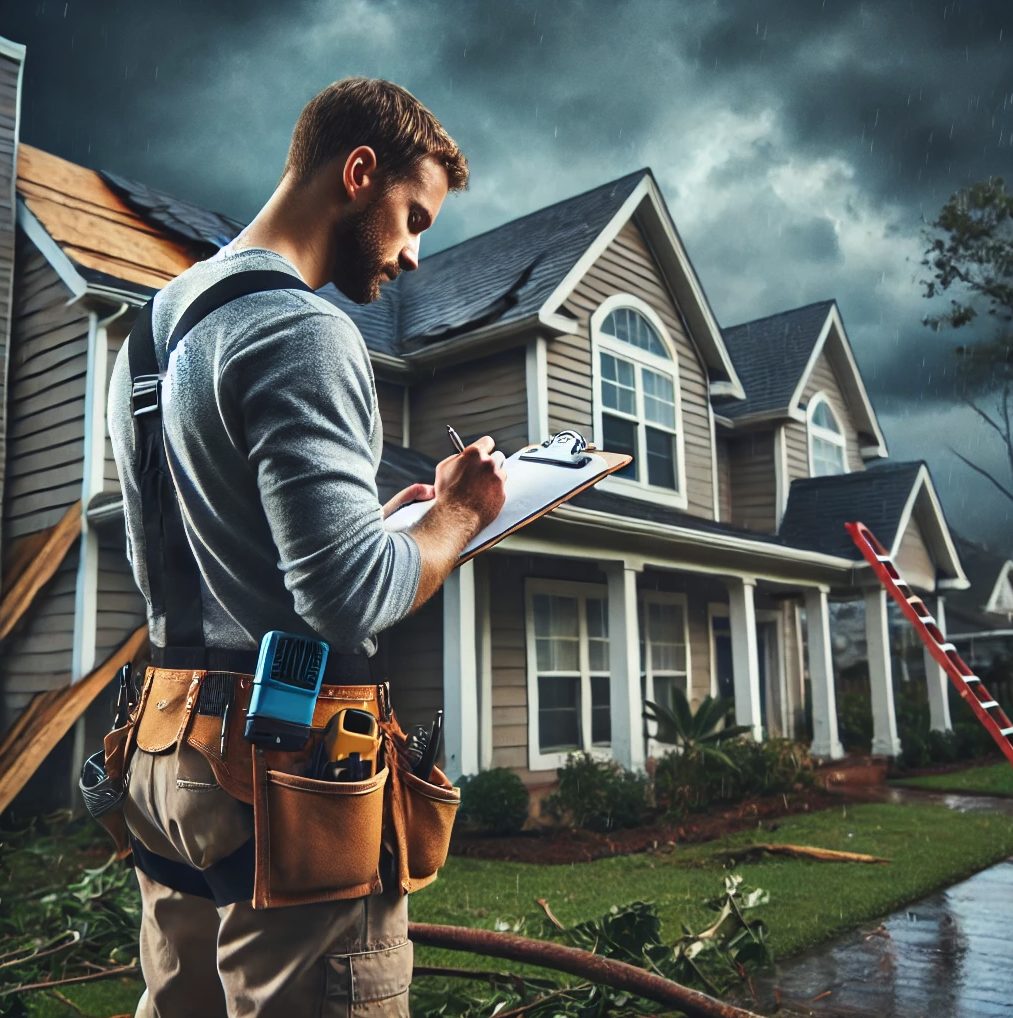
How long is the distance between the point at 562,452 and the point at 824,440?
13.8 m

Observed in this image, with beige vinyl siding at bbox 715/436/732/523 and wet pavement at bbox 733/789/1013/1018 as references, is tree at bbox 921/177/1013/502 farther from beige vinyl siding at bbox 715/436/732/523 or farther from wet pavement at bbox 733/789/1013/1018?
wet pavement at bbox 733/789/1013/1018

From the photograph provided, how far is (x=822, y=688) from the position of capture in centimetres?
1148

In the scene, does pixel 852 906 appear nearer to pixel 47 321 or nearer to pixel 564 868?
pixel 564 868

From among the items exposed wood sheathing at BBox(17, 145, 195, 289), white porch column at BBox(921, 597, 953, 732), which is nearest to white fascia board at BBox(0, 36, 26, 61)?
exposed wood sheathing at BBox(17, 145, 195, 289)

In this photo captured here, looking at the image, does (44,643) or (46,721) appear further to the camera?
(44,643)

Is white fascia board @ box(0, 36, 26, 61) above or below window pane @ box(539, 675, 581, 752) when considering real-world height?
above

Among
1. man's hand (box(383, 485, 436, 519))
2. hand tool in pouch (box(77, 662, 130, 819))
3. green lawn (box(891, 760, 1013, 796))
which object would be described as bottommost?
green lawn (box(891, 760, 1013, 796))

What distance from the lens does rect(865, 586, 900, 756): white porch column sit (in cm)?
1195

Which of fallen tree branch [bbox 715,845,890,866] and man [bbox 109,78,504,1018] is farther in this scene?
fallen tree branch [bbox 715,845,890,866]

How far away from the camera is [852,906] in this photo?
4727 millimetres

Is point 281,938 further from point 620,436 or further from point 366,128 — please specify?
point 620,436

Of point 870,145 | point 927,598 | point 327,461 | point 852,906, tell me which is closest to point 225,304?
point 327,461

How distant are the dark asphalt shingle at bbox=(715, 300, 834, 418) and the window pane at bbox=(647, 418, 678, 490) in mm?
2556

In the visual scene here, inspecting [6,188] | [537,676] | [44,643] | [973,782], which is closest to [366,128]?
[44,643]
